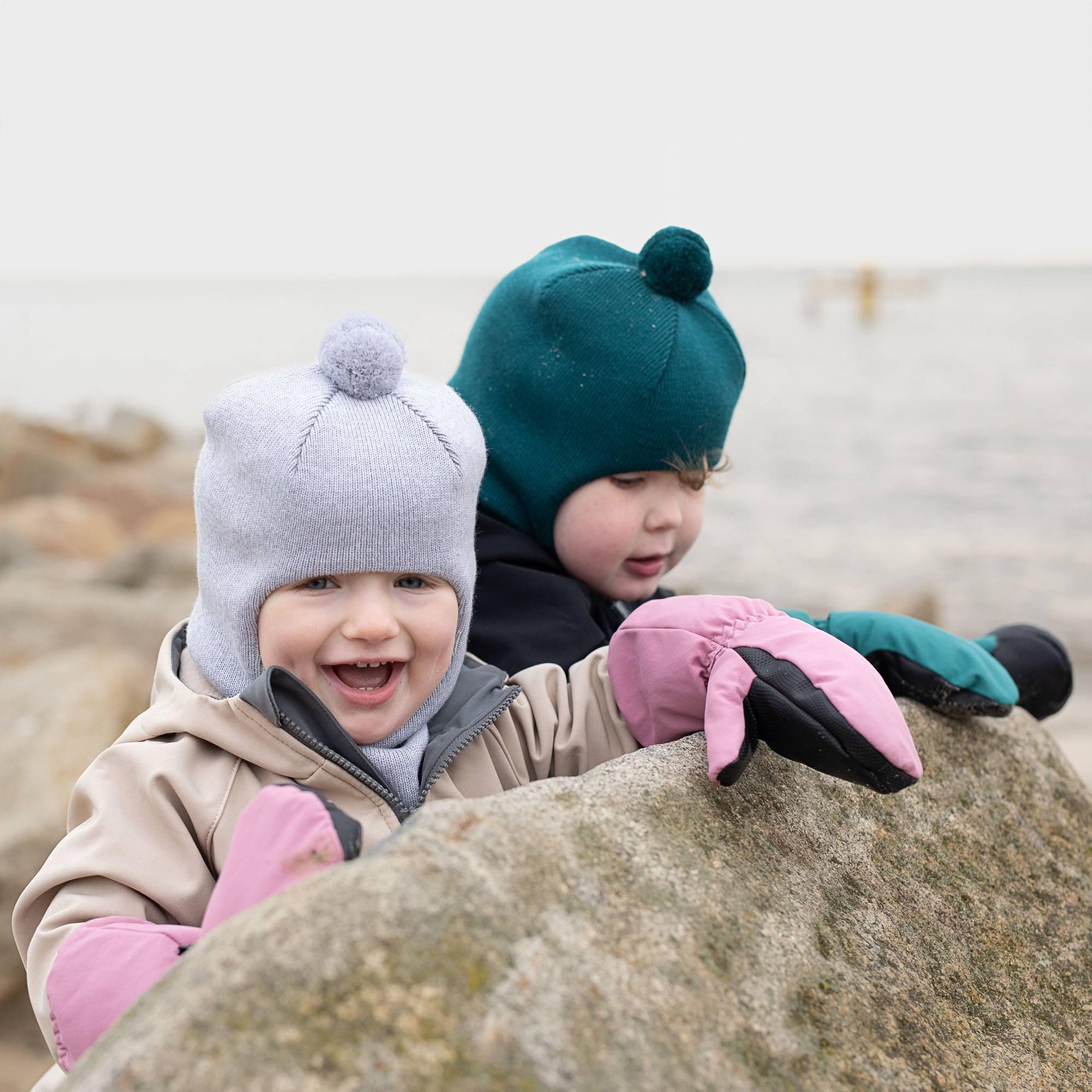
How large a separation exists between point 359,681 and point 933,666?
1029 mm

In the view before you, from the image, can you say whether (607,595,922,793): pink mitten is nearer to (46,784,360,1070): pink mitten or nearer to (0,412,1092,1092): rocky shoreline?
(46,784,360,1070): pink mitten

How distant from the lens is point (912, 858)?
5.79 ft

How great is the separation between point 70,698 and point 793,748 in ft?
12.1

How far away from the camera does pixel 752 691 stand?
1688 millimetres

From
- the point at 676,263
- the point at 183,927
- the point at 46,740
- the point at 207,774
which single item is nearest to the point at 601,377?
the point at 676,263

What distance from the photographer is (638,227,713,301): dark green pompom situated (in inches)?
103

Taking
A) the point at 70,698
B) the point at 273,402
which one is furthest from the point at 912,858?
the point at 70,698

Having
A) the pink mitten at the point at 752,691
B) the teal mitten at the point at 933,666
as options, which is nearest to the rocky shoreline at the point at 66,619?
the pink mitten at the point at 752,691

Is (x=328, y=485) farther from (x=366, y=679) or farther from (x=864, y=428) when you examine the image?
(x=864, y=428)

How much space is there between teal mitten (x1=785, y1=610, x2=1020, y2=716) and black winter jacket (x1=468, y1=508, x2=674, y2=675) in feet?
1.60

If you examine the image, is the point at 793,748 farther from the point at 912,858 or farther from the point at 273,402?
the point at 273,402

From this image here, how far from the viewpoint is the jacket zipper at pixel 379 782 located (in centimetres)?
177

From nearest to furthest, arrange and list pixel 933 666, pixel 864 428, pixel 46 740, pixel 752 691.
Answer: pixel 752 691, pixel 933 666, pixel 46 740, pixel 864 428

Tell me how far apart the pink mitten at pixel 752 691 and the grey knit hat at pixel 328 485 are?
1.16 feet
